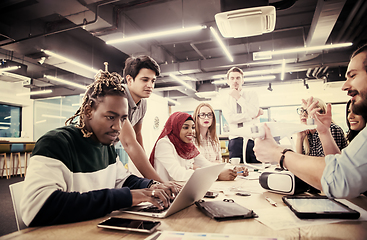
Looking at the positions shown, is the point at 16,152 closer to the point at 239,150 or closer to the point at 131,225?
the point at 239,150

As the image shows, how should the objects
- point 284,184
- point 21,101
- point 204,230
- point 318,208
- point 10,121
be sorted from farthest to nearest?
point 21,101
point 10,121
point 284,184
point 318,208
point 204,230

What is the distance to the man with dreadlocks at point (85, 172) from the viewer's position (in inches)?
29.6

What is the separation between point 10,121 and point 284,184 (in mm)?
9865

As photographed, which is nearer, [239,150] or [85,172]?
[85,172]

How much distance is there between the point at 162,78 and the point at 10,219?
221 inches

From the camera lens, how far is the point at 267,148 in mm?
1035

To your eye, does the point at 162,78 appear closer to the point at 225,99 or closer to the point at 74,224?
the point at 225,99

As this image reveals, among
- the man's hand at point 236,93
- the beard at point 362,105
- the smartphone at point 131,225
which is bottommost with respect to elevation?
the smartphone at point 131,225

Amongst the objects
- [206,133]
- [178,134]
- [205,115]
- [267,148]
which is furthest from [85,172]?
[206,133]

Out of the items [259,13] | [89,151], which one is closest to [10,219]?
[89,151]

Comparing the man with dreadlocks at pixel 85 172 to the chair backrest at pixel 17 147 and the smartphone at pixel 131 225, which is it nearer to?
the smartphone at pixel 131 225

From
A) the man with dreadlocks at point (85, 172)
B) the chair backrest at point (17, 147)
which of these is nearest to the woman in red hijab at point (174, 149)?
the man with dreadlocks at point (85, 172)

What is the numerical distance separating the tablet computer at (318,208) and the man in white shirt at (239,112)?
5.63ft

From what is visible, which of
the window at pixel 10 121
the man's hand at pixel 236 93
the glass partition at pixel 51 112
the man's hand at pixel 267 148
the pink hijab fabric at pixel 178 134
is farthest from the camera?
the glass partition at pixel 51 112
